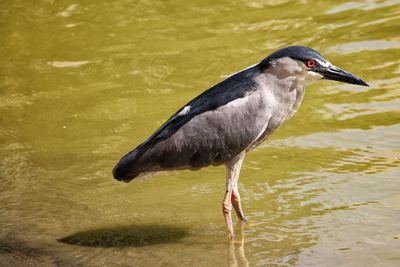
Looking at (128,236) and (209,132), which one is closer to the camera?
(209,132)

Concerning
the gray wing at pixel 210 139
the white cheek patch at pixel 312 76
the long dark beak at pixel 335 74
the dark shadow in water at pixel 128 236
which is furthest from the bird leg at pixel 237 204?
the long dark beak at pixel 335 74

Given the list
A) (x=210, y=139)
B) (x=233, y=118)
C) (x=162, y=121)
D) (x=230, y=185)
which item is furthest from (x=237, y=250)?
(x=162, y=121)

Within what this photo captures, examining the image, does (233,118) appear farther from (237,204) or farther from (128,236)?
(128,236)

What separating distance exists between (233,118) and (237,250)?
104cm

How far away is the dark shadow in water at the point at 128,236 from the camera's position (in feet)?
21.7

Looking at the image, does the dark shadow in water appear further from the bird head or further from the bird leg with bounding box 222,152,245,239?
the bird head

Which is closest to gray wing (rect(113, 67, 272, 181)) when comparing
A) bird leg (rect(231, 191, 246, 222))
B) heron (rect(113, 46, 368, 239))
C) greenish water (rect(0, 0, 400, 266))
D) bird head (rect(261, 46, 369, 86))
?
heron (rect(113, 46, 368, 239))

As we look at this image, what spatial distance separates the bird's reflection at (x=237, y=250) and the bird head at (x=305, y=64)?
136 centimetres

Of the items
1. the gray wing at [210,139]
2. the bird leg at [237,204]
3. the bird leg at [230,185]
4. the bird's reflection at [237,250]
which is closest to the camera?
the bird's reflection at [237,250]

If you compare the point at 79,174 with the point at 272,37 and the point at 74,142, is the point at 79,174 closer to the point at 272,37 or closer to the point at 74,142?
the point at 74,142

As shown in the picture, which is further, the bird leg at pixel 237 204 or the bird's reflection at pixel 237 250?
the bird leg at pixel 237 204

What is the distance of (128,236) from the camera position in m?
6.75

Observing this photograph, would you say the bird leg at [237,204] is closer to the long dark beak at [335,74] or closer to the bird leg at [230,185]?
the bird leg at [230,185]

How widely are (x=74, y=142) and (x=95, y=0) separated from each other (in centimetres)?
Result: 455
